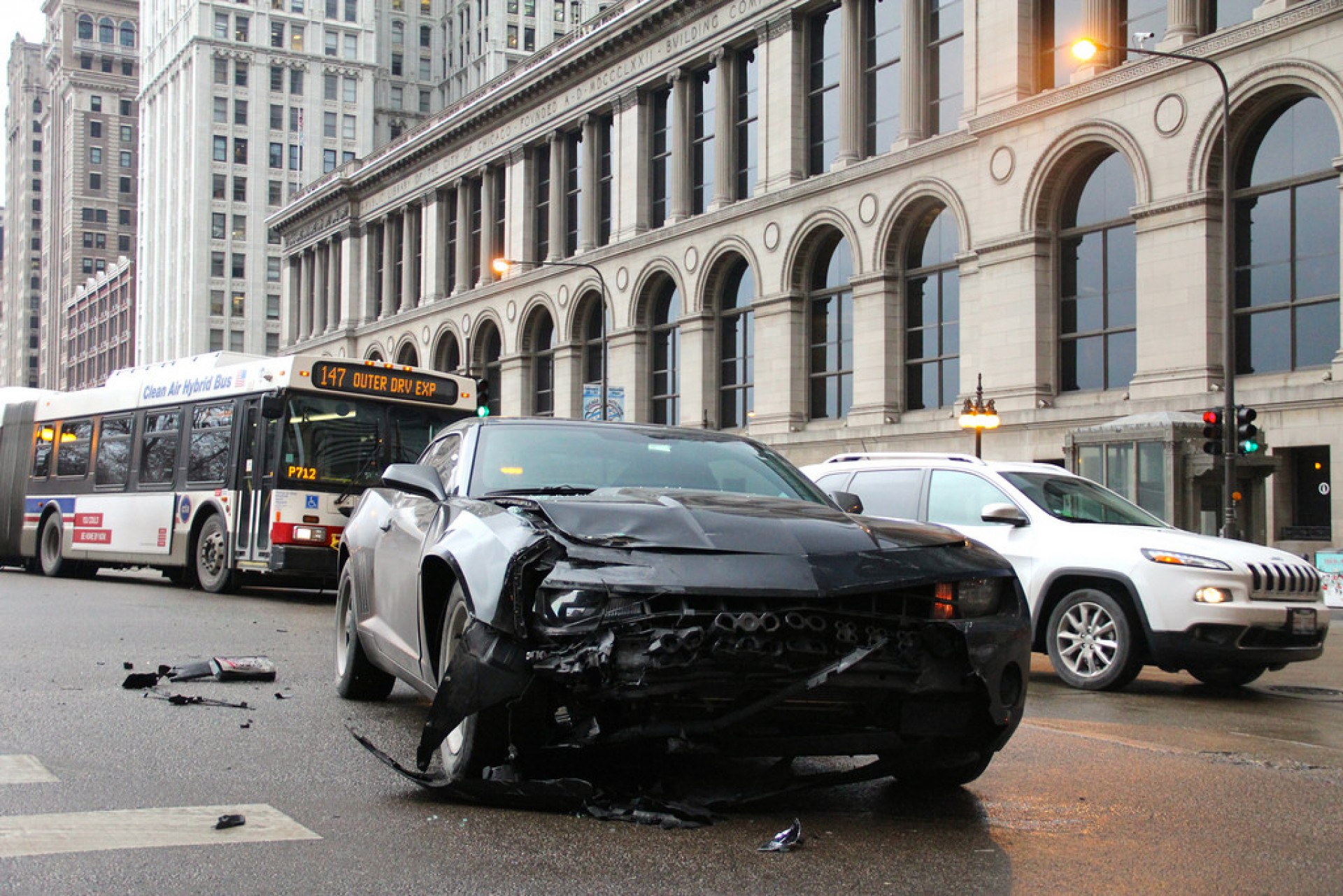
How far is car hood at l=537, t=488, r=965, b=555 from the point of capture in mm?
5066

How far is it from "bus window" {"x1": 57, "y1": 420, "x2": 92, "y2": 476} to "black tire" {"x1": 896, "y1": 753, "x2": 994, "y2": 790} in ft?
68.6

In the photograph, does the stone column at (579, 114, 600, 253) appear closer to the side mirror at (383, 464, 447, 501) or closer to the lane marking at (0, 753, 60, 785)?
the side mirror at (383, 464, 447, 501)

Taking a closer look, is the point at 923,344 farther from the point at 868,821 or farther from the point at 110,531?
the point at 868,821

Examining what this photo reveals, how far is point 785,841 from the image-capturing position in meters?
4.75

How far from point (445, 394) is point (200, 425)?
3.95 metres

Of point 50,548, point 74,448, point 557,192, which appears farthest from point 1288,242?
point 557,192

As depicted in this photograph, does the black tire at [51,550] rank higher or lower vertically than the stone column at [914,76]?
lower

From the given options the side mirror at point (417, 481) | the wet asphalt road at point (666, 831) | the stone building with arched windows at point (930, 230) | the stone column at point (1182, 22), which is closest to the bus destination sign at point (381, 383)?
the wet asphalt road at point (666, 831)

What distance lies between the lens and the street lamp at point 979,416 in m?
33.1

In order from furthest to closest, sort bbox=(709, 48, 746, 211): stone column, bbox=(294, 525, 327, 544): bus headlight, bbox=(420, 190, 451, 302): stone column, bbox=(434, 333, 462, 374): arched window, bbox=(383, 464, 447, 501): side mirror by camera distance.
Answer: bbox=(420, 190, 451, 302): stone column < bbox=(434, 333, 462, 374): arched window < bbox=(709, 48, 746, 211): stone column < bbox=(294, 525, 327, 544): bus headlight < bbox=(383, 464, 447, 501): side mirror

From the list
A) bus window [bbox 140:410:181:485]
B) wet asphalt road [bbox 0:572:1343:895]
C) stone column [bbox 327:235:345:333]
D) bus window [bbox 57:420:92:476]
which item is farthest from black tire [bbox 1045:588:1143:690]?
stone column [bbox 327:235:345:333]

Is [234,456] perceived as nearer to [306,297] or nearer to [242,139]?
→ [306,297]

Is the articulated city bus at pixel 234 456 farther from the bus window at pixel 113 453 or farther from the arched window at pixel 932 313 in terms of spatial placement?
the arched window at pixel 932 313

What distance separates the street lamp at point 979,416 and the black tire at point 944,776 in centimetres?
2725
